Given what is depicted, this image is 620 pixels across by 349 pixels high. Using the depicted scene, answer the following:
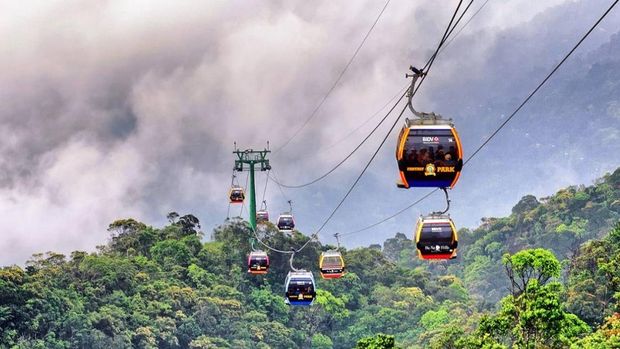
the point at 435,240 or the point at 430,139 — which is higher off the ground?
the point at 430,139

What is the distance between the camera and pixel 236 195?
75625mm

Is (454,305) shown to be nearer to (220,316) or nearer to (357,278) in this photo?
(357,278)

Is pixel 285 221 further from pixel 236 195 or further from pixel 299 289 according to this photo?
pixel 299 289

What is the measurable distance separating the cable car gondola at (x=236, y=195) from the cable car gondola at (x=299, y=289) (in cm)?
3042

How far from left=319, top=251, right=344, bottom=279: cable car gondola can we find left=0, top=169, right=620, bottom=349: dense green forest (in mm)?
4075

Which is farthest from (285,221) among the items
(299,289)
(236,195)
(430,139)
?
(430,139)

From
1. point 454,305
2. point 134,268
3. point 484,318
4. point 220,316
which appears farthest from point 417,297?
point 484,318

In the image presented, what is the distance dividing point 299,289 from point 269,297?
65981mm

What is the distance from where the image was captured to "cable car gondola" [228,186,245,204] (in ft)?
246

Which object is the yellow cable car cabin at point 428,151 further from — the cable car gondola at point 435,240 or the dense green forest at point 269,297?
the dense green forest at point 269,297

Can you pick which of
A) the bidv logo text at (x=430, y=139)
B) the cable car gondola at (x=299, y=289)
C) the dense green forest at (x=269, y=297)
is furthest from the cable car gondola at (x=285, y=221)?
the bidv logo text at (x=430, y=139)

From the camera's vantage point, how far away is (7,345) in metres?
77.2

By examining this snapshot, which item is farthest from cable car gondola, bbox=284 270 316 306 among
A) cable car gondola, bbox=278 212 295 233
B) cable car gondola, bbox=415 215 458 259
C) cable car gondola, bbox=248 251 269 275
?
cable car gondola, bbox=278 212 295 233

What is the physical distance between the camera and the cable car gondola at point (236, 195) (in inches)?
2958
